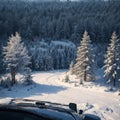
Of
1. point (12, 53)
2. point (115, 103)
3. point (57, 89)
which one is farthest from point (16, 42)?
point (115, 103)

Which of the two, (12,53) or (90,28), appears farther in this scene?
(90,28)

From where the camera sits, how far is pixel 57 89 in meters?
50.7

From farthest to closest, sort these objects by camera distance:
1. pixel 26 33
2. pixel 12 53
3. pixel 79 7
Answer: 1. pixel 79 7
2. pixel 26 33
3. pixel 12 53

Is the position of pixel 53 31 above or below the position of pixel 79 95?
above

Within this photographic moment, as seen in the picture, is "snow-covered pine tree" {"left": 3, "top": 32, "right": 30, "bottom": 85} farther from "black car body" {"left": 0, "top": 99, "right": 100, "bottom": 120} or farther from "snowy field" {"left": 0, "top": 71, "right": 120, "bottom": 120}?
"black car body" {"left": 0, "top": 99, "right": 100, "bottom": 120}

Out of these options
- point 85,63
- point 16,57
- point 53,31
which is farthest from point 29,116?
point 53,31

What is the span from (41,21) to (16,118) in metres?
136

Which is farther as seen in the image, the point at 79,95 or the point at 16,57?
the point at 16,57

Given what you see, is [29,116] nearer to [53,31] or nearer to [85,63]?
[85,63]

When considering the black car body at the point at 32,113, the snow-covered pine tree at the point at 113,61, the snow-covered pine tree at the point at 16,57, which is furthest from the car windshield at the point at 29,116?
the snow-covered pine tree at the point at 113,61

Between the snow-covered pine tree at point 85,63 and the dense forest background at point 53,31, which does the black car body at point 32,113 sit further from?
the dense forest background at point 53,31

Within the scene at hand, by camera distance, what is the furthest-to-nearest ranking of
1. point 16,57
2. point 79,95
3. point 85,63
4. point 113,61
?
1. point 85,63
2. point 113,61
3. point 16,57
4. point 79,95

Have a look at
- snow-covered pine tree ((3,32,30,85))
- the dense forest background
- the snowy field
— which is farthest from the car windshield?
the dense forest background

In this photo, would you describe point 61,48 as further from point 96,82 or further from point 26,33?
point 96,82
